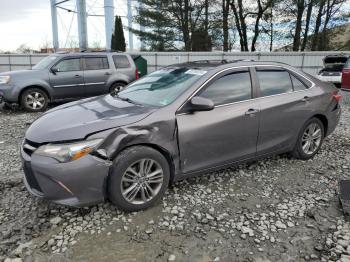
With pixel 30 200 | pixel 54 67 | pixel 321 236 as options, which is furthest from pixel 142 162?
pixel 54 67

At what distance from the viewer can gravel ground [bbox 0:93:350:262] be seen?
281 centimetres

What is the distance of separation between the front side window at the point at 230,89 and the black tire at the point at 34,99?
6.60 meters

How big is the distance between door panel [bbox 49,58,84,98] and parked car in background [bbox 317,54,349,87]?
928 cm

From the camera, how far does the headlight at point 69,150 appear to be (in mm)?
2973

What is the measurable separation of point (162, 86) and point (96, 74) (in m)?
6.22

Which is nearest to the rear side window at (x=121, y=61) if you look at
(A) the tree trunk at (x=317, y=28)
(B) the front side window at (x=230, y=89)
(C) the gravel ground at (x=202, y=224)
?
(C) the gravel ground at (x=202, y=224)

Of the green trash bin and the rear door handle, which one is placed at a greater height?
the rear door handle

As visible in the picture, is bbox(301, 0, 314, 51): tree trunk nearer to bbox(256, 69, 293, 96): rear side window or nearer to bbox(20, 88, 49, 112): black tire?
bbox(20, 88, 49, 112): black tire

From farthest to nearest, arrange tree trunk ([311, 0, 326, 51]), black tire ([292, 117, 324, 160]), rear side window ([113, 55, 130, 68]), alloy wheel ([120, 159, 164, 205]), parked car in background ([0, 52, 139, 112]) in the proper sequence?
tree trunk ([311, 0, 326, 51]) → rear side window ([113, 55, 130, 68]) → parked car in background ([0, 52, 139, 112]) → black tire ([292, 117, 324, 160]) → alloy wheel ([120, 159, 164, 205])

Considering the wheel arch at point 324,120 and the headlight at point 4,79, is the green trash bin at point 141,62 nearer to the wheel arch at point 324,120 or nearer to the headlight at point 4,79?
the headlight at point 4,79

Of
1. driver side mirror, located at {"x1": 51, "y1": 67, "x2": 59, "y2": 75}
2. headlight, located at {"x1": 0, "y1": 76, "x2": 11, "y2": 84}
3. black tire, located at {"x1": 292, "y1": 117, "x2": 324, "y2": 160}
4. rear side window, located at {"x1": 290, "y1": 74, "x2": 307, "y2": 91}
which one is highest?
rear side window, located at {"x1": 290, "y1": 74, "x2": 307, "y2": 91}

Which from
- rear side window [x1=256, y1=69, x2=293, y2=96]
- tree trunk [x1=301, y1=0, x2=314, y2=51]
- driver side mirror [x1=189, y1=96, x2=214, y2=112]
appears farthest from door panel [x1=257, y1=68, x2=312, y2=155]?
tree trunk [x1=301, y1=0, x2=314, y2=51]

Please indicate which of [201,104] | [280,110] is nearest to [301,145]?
[280,110]

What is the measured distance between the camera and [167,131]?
134 inches
